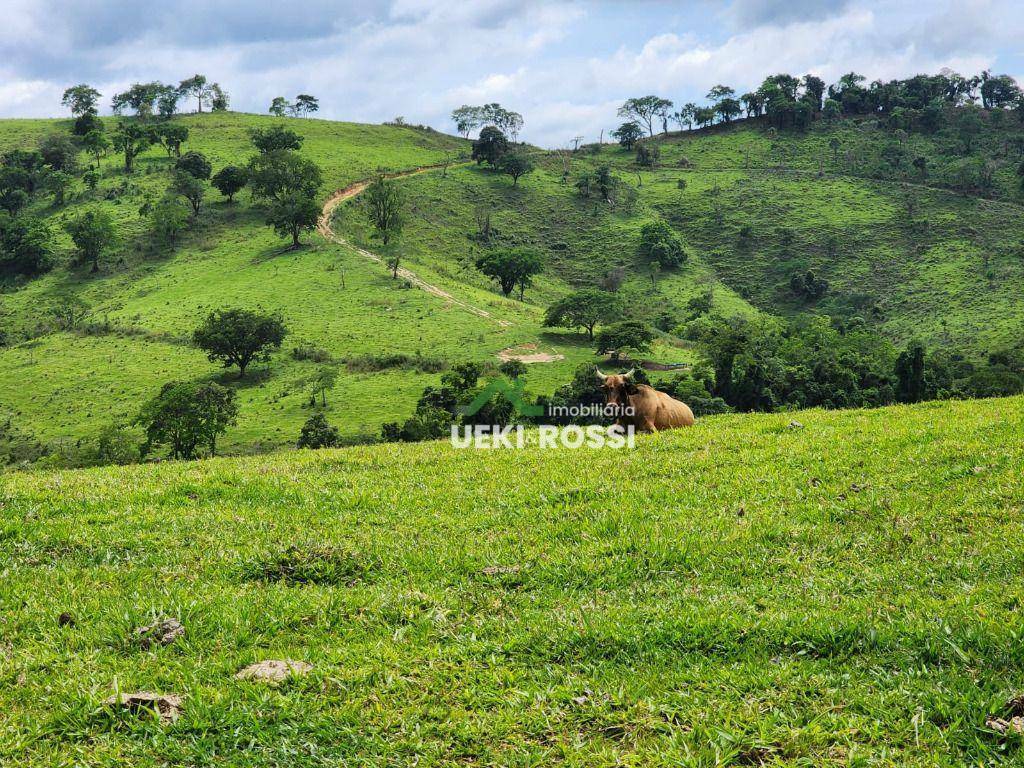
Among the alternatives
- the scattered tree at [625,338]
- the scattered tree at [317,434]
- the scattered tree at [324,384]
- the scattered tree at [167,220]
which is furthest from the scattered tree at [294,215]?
the scattered tree at [317,434]

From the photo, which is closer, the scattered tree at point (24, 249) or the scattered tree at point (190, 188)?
the scattered tree at point (24, 249)

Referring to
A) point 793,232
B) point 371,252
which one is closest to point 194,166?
point 371,252

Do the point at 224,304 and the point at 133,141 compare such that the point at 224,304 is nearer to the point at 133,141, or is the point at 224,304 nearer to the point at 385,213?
the point at 385,213

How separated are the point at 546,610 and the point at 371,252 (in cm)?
10992

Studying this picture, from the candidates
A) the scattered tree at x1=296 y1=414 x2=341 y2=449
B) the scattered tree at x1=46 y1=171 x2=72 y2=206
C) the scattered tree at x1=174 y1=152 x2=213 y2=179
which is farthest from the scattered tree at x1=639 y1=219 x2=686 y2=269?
the scattered tree at x1=46 y1=171 x2=72 y2=206

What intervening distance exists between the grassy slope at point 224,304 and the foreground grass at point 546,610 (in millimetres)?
50310

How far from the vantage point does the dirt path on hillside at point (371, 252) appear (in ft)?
310

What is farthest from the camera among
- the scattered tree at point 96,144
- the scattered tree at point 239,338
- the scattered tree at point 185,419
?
the scattered tree at point 96,144

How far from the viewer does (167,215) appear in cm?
11150

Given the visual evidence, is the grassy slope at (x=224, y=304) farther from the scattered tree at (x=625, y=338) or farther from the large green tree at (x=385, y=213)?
the large green tree at (x=385, y=213)

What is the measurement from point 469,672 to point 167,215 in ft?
407

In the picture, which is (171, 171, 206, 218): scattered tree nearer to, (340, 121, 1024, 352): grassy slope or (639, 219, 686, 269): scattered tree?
(340, 121, 1024, 352): grassy slope

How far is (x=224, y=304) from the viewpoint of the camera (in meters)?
89.8

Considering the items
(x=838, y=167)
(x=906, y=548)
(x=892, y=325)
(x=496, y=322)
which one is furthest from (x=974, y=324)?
(x=906, y=548)
